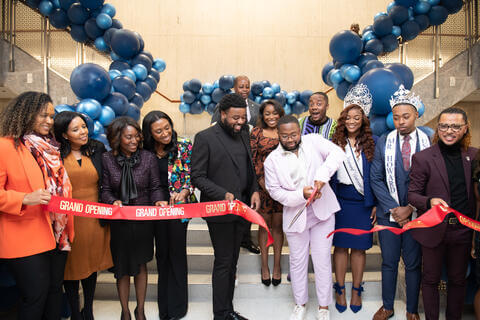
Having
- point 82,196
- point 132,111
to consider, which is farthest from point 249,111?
point 82,196

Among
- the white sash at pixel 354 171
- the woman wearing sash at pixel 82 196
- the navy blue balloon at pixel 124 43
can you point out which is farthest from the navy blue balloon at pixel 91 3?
the white sash at pixel 354 171

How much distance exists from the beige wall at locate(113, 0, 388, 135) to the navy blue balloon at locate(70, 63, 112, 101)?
4.81 metres

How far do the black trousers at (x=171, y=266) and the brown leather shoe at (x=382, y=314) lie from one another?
1613 mm

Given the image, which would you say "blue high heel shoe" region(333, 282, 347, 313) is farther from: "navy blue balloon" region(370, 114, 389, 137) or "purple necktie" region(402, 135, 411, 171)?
"navy blue balloon" region(370, 114, 389, 137)

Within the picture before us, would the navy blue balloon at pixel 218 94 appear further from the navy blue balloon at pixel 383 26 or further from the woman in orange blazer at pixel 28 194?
the woman in orange blazer at pixel 28 194

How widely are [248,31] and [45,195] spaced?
7924 mm

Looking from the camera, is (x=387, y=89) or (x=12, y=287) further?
(x=387, y=89)

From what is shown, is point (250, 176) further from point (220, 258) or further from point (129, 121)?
point (129, 121)


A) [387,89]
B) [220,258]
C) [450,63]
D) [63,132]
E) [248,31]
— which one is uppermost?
[248,31]

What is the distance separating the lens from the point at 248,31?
911 cm

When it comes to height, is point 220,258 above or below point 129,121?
below

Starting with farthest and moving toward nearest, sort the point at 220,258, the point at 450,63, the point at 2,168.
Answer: the point at 450,63
the point at 220,258
the point at 2,168

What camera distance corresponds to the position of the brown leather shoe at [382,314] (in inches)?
118

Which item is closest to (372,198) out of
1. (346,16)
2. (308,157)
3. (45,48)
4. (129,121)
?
(308,157)
